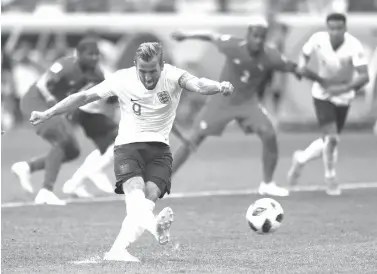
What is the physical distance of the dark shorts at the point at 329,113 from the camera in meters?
15.1

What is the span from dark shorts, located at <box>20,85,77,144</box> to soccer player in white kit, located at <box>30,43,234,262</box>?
15.4ft

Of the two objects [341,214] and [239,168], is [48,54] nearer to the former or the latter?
[239,168]

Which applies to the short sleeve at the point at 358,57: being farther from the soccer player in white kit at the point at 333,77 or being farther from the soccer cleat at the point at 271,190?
the soccer cleat at the point at 271,190

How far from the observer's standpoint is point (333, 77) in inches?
600

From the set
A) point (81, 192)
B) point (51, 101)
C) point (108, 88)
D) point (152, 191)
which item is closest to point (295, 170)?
point (81, 192)

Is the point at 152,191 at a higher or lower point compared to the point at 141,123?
lower

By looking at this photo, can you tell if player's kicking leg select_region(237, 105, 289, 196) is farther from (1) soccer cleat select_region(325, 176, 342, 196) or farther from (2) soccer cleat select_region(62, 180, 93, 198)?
(2) soccer cleat select_region(62, 180, 93, 198)

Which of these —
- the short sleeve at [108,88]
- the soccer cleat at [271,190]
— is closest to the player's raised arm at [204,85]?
the short sleeve at [108,88]

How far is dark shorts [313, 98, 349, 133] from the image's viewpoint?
15.1m

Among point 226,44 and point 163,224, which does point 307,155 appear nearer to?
point 226,44

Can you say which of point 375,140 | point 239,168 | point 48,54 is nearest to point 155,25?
point 48,54

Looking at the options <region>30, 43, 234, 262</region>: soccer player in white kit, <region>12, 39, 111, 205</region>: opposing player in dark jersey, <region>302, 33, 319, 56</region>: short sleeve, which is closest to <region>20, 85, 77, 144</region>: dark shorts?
<region>12, 39, 111, 205</region>: opposing player in dark jersey

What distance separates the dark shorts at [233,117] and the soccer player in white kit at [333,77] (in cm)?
80

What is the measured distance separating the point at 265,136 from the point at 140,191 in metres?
5.60
